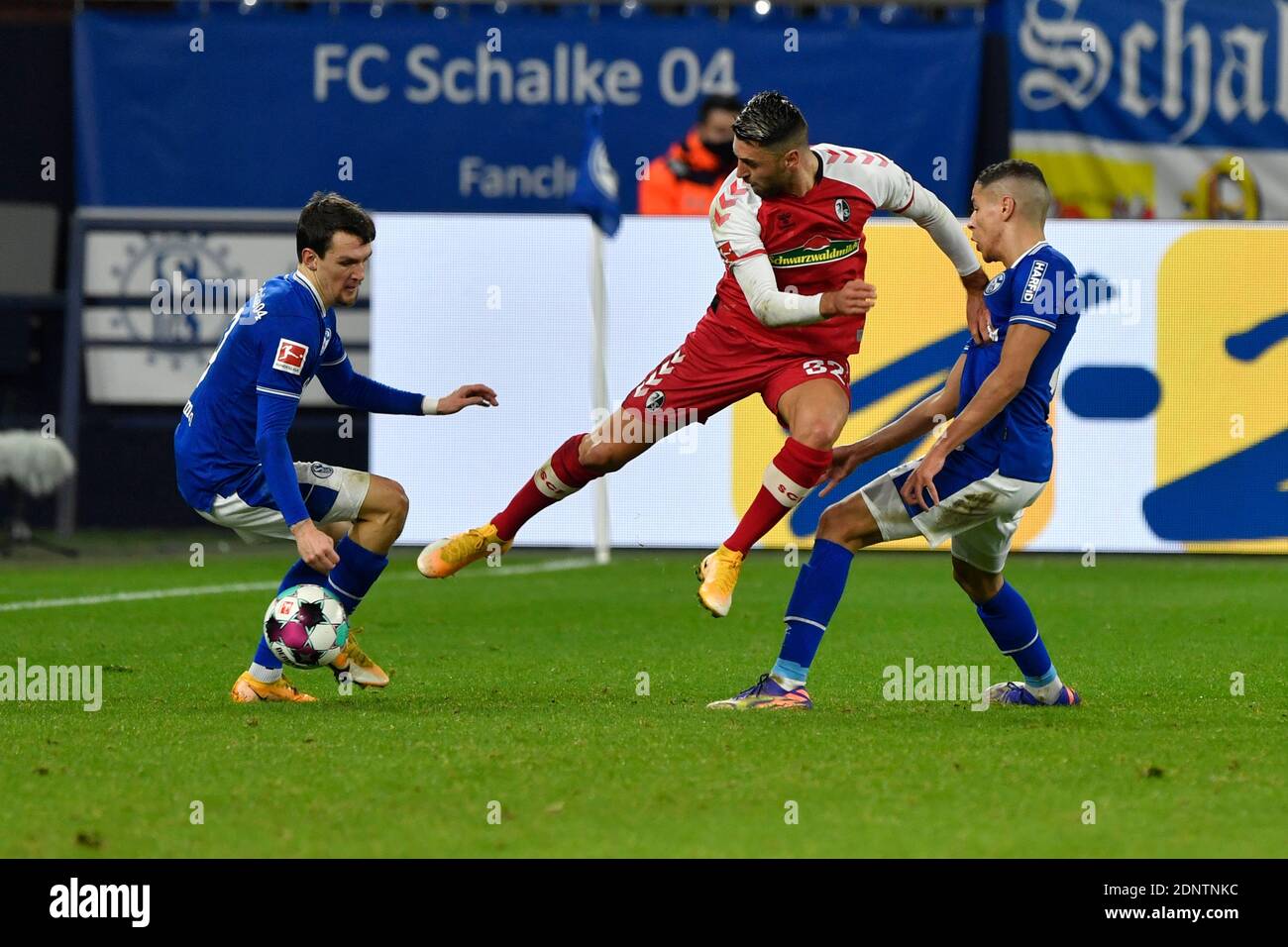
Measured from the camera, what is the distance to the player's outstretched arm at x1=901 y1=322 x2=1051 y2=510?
599 centimetres

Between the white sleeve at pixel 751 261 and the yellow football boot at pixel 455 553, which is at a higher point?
the white sleeve at pixel 751 261

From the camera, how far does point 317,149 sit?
14.7 m

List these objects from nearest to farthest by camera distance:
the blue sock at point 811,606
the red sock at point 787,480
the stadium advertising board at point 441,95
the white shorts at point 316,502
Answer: the blue sock at point 811,606 < the red sock at point 787,480 < the white shorts at point 316,502 < the stadium advertising board at point 441,95

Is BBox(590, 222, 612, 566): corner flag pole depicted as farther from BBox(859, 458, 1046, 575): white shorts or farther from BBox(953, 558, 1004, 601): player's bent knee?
BBox(859, 458, 1046, 575): white shorts

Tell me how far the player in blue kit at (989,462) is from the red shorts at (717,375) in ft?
1.95

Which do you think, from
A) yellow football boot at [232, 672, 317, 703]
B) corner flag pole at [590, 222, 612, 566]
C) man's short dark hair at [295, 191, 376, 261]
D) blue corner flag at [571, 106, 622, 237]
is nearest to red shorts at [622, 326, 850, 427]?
man's short dark hair at [295, 191, 376, 261]

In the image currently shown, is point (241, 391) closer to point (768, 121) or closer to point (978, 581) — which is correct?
point (768, 121)

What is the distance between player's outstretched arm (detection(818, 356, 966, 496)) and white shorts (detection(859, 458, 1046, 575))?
0.18 m

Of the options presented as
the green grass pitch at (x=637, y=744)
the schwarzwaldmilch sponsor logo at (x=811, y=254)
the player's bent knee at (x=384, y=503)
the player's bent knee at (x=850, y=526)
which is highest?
the schwarzwaldmilch sponsor logo at (x=811, y=254)

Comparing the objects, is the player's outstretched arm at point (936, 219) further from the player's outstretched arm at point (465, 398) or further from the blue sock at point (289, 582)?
the blue sock at point (289, 582)

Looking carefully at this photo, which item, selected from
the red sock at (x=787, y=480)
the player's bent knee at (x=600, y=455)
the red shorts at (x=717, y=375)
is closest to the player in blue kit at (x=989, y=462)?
the red sock at (x=787, y=480)

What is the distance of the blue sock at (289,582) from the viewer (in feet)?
21.7

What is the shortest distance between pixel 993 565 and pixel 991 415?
62 cm
